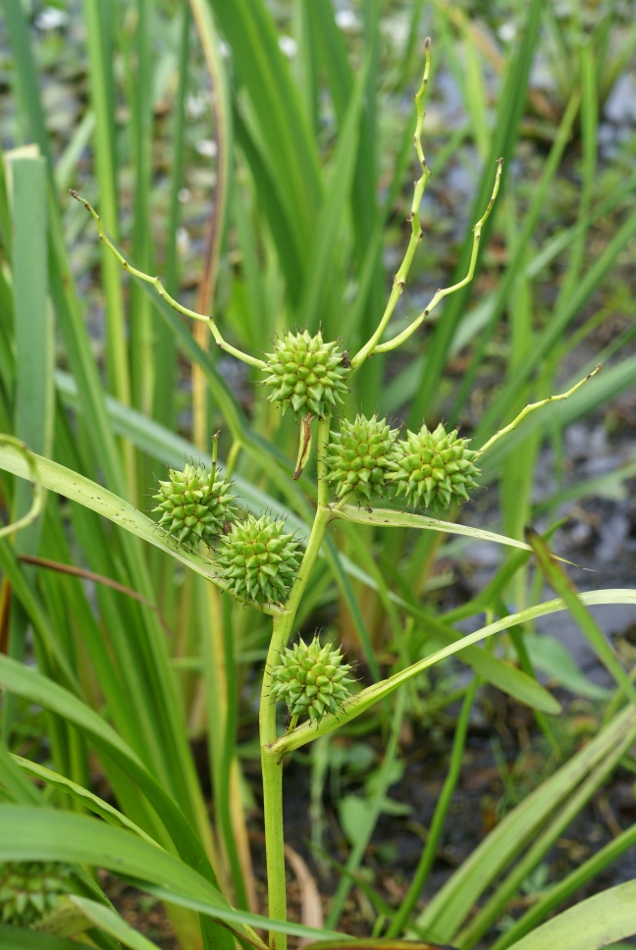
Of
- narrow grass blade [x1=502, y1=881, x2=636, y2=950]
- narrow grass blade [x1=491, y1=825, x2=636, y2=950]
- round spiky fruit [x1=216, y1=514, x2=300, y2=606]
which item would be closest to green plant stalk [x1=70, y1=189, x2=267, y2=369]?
round spiky fruit [x1=216, y1=514, x2=300, y2=606]

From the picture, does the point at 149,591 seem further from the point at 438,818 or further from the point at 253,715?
the point at 253,715

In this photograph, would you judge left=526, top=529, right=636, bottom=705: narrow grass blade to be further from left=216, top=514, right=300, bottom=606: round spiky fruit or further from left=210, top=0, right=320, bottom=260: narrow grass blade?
left=210, top=0, right=320, bottom=260: narrow grass blade

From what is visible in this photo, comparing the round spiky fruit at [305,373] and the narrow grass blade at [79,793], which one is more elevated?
the round spiky fruit at [305,373]

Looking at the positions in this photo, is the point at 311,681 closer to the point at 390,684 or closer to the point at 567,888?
the point at 390,684

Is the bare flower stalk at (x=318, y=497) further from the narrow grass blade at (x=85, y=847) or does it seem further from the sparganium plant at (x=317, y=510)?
the narrow grass blade at (x=85, y=847)

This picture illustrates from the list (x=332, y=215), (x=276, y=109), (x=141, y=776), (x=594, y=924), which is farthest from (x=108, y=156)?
(x=594, y=924)

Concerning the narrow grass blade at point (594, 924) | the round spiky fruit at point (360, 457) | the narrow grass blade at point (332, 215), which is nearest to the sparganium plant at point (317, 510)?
the round spiky fruit at point (360, 457)

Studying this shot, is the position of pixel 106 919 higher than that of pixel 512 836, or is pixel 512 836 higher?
pixel 512 836
